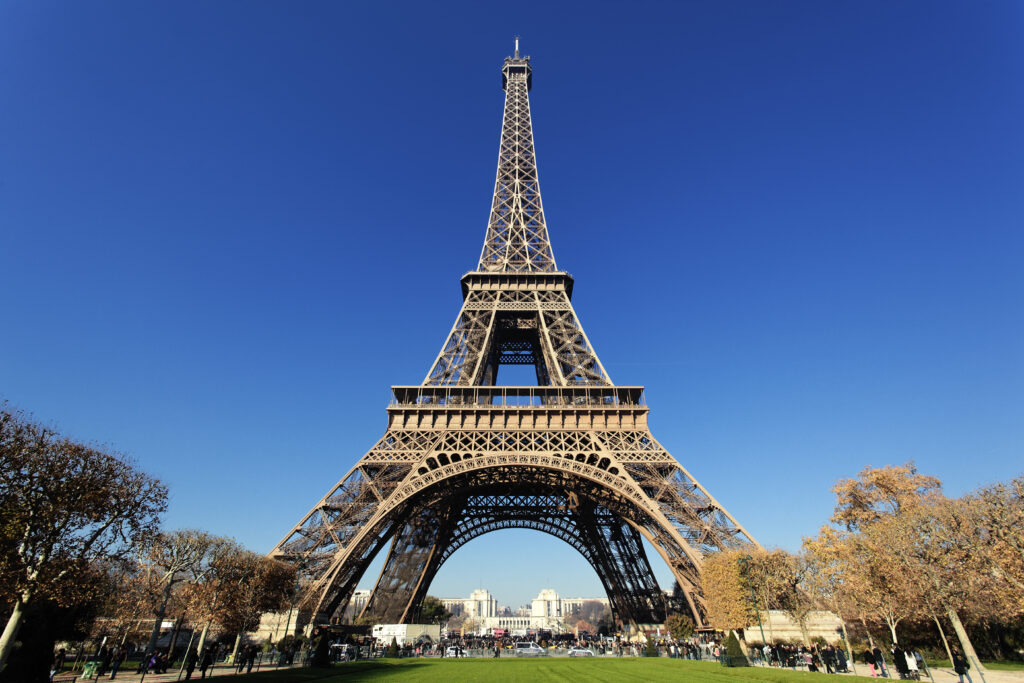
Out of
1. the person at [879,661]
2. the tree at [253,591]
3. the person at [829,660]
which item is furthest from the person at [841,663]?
the tree at [253,591]

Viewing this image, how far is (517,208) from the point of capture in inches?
1886

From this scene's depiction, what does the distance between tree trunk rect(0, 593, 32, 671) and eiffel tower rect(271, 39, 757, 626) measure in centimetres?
1361

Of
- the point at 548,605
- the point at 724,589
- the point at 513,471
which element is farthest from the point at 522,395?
the point at 548,605

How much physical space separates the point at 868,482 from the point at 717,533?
14.6 m

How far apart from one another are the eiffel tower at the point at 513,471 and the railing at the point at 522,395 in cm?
10

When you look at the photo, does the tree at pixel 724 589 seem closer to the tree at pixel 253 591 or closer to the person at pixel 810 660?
the person at pixel 810 660

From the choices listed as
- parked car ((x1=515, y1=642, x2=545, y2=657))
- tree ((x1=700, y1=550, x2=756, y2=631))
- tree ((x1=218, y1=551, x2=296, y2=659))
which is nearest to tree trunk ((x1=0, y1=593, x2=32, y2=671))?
tree ((x1=218, y1=551, x2=296, y2=659))

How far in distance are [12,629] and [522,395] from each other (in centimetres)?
2578

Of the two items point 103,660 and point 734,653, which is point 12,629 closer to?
point 103,660

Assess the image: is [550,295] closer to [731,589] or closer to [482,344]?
[482,344]

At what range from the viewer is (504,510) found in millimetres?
44438

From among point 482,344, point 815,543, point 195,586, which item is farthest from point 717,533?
point 195,586

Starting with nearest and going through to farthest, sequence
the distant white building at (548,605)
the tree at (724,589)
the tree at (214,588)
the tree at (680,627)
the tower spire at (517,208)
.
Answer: the tree at (724,589) < the tree at (214,588) < the tree at (680,627) < the tower spire at (517,208) < the distant white building at (548,605)

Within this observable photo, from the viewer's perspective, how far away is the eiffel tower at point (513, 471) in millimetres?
28250
